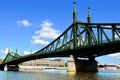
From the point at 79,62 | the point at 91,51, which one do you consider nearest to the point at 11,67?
the point at 79,62

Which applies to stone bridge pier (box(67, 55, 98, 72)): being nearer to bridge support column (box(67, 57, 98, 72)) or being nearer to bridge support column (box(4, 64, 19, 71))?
bridge support column (box(67, 57, 98, 72))

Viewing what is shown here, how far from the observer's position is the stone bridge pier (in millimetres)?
119812

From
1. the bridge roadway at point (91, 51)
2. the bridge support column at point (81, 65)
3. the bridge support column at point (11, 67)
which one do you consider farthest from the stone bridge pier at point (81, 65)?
the bridge support column at point (11, 67)

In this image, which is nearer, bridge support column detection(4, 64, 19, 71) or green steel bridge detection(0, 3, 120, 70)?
green steel bridge detection(0, 3, 120, 70)

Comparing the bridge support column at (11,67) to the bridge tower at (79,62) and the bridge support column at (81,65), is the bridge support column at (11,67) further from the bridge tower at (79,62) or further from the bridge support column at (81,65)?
the bridge support column at (81,65)

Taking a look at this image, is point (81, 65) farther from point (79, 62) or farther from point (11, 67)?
point (11, 67)

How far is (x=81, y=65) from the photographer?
123125 mm

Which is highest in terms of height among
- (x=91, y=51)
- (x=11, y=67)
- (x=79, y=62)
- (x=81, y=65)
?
(x=91, y=51)

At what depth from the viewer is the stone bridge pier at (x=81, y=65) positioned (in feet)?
393

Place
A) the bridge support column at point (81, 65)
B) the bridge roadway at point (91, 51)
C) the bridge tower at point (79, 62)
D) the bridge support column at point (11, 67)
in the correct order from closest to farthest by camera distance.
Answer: the bridge roadway at point (91, 51) → the bridge support column at point (81, 65) → the bridge tower at point (79, 62) → the bridge support column at point (11, 67)

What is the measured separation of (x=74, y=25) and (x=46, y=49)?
24.9m

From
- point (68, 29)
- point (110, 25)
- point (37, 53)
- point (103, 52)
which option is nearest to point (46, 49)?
point (37, 53)

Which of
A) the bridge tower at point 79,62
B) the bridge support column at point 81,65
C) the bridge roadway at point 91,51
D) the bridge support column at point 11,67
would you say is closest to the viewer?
the bridge roadway at point 91,51

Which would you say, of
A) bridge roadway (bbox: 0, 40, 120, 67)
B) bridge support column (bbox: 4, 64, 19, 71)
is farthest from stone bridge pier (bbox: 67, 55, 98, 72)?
bridge support column (bbox: 4, 64, 19, 71)
